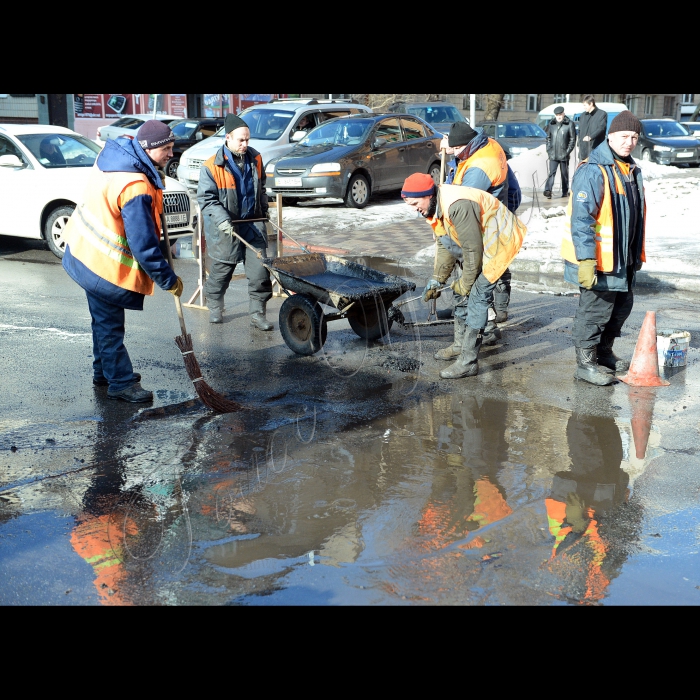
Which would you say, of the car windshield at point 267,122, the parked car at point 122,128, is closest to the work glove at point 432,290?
the car windshield at point 267,122

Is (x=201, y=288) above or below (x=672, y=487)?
above

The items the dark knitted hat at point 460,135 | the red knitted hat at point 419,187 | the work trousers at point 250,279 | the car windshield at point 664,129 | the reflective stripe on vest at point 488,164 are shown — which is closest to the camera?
the red knitted hat at point 419,187

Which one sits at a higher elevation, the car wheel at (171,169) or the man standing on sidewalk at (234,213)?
the car wheel at (171,169)

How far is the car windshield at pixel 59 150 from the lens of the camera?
12.0 meters

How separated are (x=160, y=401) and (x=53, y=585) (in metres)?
2.65

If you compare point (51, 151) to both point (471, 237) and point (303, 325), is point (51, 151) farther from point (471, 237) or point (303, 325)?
point (471, 237)

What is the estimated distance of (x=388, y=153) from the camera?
1633 centimetres

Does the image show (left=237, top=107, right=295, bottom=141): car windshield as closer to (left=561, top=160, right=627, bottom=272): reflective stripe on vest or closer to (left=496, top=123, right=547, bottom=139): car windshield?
(left=496, top=123, right=547, bottom=139): car windshield

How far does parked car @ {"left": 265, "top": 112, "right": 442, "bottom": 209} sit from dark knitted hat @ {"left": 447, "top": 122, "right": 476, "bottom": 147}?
8227mm

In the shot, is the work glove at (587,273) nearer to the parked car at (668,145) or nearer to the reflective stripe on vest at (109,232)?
the reflective stripe on vest at (109,232)

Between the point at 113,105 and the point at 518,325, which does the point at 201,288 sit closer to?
the point at 518,325

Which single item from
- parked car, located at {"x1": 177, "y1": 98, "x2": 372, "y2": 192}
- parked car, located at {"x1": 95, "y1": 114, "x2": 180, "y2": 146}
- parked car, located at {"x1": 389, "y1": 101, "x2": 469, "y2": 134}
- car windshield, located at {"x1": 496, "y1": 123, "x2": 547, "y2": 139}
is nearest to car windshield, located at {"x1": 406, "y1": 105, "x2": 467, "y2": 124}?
parked car, located at {"x1": 389, "y1": 101, "x2": 469, "y2": 134}

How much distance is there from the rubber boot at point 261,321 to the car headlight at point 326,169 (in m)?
7.47

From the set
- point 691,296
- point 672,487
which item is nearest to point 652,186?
point 691,296
